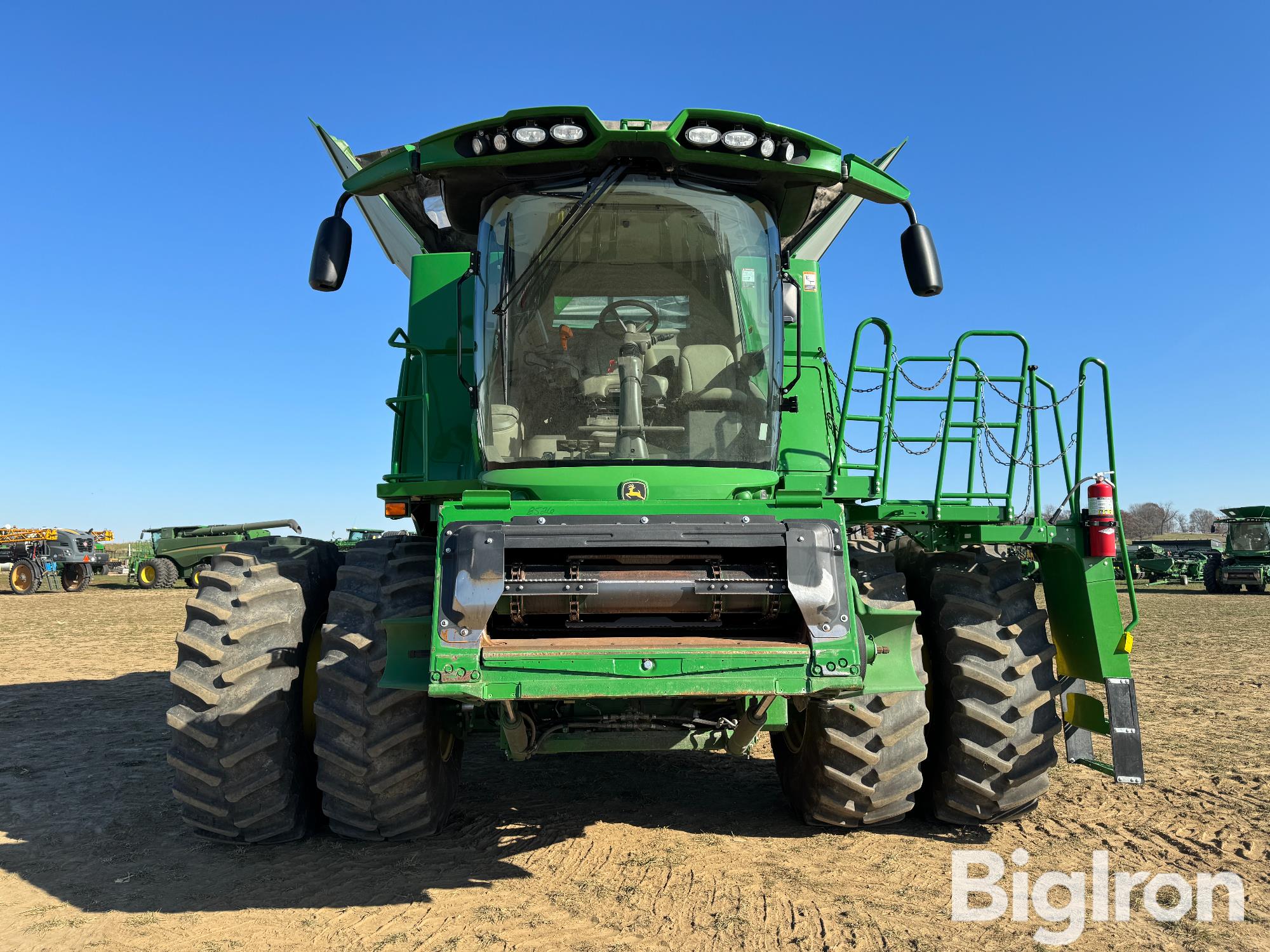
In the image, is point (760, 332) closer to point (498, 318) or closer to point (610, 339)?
point (610, 339)

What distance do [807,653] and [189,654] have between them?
3.07m

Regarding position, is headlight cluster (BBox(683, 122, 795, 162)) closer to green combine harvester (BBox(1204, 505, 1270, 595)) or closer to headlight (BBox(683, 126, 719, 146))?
headlight (BBox(683, 126, 719, 146))

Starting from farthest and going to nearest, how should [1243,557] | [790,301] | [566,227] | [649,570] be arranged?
[1243,557]
[790,301]
[566,227]
[649,570]

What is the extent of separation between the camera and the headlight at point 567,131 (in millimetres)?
4465

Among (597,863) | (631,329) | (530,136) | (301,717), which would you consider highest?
(530,136)

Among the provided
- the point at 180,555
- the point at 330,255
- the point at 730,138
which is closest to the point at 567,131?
the point at 730,138

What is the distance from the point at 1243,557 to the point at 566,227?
113 ft

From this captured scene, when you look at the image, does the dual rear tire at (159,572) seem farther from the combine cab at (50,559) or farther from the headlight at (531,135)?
the headlight at (531,135)

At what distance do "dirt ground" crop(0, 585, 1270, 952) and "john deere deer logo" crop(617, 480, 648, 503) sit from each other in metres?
1.82

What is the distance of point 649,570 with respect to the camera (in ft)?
13.5

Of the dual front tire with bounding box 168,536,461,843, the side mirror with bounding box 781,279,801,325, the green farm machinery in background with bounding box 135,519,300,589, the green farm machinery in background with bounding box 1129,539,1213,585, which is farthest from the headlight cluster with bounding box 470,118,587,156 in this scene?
the green farm machinery in background with bounding box 1129,539,1213,585

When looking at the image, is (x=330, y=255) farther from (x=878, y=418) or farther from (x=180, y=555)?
(x=180, y=555)

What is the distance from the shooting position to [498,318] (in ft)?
16.2

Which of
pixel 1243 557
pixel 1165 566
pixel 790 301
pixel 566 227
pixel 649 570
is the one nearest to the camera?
Result: pixel 649 570
